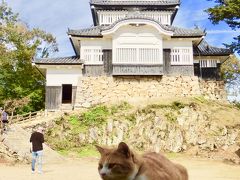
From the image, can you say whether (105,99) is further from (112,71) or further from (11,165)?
(11,165)

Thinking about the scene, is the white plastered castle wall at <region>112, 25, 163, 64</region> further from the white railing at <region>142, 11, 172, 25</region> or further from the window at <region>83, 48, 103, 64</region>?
the white railing at <region>142, 11, 172, 25</region>

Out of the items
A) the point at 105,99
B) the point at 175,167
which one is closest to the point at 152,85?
the point at 105,99

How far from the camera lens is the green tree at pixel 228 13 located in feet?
66.6

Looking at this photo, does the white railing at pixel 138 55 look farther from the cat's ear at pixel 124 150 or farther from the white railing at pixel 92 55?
the cat's ear at pixel 124 150

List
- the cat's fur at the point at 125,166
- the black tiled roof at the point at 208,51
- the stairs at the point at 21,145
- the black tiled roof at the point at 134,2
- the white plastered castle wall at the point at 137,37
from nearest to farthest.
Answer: the cat's fur at the point at 125,166
the stairs at the point at 21,145
the white plastered castle wall at the point at 137,37
the black tiled roof at the point at 208,51
the black tiled roof at the point at 134,2

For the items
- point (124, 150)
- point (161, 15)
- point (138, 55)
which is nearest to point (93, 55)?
point (138, 55)

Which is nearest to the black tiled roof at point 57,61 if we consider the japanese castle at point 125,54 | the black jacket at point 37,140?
the japanese castle at point 125,54

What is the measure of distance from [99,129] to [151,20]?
1118 centimetres

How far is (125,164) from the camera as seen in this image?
3.56 m

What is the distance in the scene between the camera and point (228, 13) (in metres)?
20.7

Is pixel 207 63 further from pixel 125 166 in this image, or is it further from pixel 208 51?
pixel 125 166

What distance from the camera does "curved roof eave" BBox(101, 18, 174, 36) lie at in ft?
97.2

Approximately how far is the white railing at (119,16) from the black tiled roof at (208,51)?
4156 millimetres

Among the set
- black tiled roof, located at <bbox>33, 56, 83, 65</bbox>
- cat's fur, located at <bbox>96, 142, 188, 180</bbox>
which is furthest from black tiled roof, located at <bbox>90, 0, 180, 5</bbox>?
cat's fur, located at <bbox>96, 142, 188, 180</bbox>
